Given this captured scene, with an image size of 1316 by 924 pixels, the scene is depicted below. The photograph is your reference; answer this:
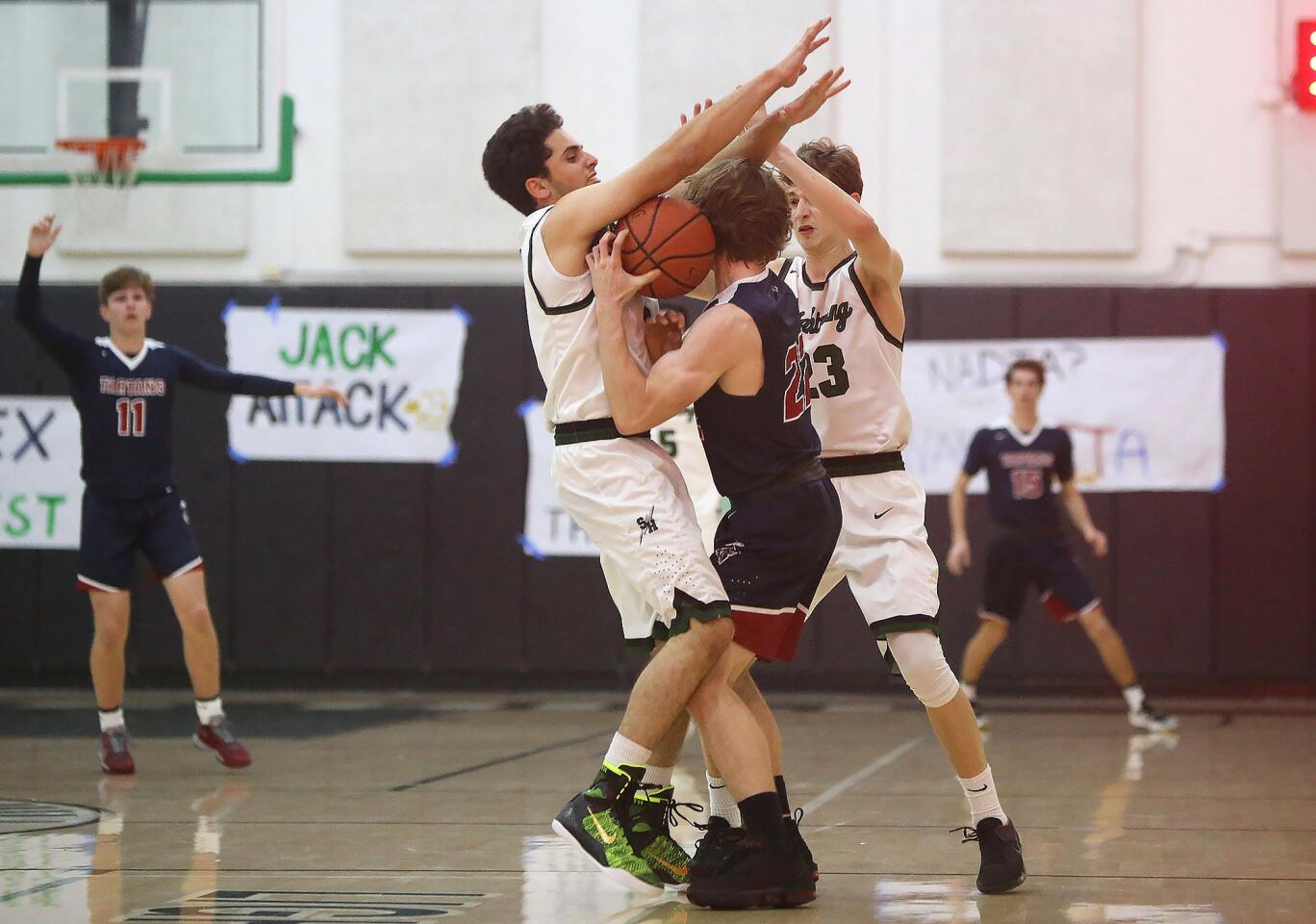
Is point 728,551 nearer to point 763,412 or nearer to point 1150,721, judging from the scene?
point 763,412

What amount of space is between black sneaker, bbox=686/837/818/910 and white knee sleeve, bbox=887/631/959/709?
614 mm

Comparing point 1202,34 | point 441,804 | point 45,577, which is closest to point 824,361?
point 441,804

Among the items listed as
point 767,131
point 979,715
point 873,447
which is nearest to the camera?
point 767,131

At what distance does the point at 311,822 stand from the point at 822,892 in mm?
1957

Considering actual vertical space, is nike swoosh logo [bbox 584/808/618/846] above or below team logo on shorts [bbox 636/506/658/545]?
below

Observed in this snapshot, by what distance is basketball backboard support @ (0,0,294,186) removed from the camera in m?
9.38

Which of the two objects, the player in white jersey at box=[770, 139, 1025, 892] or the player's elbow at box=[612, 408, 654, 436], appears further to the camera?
the player in white jersey at box=[770, 139, 1025, 892]

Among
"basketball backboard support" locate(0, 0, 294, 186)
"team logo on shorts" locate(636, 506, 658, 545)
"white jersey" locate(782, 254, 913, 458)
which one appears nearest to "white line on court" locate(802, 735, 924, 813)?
"white jersey" locate(782, 254, 913, 458)

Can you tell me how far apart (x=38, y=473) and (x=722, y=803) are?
7.52m

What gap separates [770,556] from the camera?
411 cm

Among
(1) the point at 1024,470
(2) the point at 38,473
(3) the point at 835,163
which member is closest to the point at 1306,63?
(1) the point at 1024,470

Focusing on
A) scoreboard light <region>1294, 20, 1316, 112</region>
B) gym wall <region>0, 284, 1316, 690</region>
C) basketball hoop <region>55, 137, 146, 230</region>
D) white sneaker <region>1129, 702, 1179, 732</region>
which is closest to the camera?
white sneaker <region>1129, 702, 1179, 732</region>

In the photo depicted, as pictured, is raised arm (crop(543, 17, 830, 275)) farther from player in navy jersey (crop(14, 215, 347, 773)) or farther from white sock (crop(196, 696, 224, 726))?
white sock (crop(196, 696, 224, 726))

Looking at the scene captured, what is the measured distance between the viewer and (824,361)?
4609 mm
